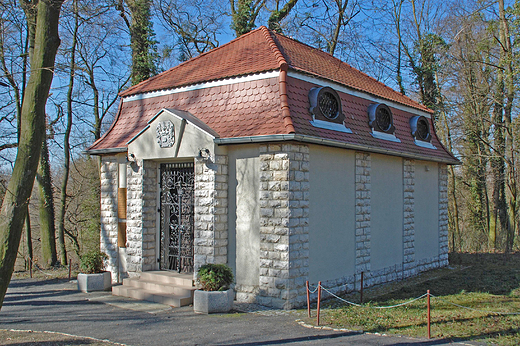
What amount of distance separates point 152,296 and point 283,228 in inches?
129

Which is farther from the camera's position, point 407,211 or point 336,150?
point 407,211

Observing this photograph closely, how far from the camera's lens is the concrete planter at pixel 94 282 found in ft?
36.1

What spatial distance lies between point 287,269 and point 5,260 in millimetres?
4871

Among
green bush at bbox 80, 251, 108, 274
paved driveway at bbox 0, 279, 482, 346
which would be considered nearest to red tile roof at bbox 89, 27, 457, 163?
green bush at bbox 80, 251, 108, 274

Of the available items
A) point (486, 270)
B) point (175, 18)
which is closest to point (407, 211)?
point (486, 270)

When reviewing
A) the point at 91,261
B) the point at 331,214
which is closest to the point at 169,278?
the point at 91,261

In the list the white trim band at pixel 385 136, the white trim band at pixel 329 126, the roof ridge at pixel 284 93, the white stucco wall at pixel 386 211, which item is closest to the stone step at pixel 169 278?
the roof ridge at pixel 284 93

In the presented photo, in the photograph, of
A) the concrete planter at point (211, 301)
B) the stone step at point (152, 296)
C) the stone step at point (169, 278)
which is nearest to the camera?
the concrete planter at point (211, 301)

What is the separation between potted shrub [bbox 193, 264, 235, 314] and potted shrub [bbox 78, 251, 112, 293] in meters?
3.35

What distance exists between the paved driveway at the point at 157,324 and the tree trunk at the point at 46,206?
6.90 m

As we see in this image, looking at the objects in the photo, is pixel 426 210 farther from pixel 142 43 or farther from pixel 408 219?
pixel 142 43

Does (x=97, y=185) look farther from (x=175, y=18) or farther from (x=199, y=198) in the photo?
(x=199, y=198)

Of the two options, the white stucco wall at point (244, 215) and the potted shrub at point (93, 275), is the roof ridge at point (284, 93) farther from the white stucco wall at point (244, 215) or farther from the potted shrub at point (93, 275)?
the potted shrub at point (93, 275)

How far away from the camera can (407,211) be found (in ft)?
44.3
